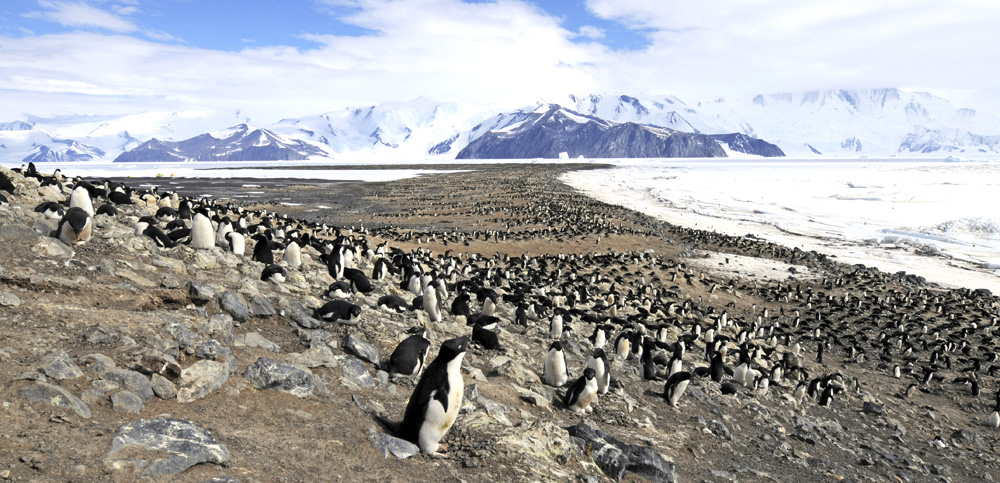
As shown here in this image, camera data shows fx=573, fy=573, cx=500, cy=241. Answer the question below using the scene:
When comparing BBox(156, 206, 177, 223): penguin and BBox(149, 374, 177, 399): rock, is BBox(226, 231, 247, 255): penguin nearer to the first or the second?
BBox(156, 206, 177, 223): penguin

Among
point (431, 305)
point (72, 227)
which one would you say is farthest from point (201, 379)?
point (431, 305)

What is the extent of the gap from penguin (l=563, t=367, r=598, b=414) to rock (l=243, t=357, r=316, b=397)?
366 cm

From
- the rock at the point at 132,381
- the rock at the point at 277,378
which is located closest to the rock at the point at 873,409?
the rock at the point at 277,378

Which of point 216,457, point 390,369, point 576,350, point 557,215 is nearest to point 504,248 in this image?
point 557,215

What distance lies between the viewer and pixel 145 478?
382 centimetres

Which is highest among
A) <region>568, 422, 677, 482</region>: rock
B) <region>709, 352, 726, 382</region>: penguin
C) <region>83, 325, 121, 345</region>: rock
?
<region>83, 325, 121, 345</region>: rock

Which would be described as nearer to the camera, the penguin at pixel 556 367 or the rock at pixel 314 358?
the rock at pixel 314 358

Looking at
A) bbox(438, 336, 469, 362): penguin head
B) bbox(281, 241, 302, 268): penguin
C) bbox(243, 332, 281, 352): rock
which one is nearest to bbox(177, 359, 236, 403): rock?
bbox(243, 332, 281, 352): rock

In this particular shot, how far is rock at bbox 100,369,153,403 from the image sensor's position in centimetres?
489

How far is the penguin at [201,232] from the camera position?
10133mm

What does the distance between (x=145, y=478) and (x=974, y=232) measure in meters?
50.9

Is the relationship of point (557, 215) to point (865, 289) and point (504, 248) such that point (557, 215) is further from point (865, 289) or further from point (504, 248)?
point (865, 289)

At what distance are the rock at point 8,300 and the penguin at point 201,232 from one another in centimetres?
435

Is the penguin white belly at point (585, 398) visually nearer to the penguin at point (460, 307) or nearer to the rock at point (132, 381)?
the penguin at point (460, 307)
